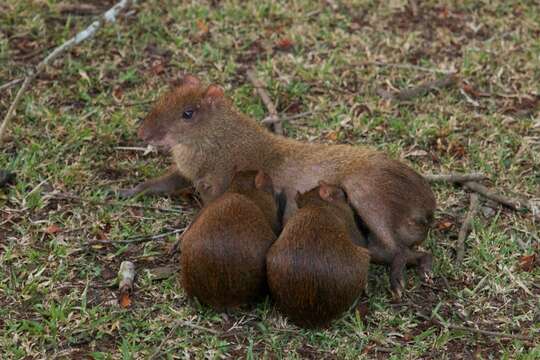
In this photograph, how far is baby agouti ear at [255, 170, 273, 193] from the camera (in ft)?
15.1

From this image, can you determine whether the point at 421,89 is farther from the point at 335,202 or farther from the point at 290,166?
the point at 335,202

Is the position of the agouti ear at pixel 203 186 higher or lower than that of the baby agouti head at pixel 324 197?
lower

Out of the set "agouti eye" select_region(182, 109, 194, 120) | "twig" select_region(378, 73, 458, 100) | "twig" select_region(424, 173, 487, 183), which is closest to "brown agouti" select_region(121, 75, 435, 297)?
"agouti eye" select_region(182, 109, 194, 120)

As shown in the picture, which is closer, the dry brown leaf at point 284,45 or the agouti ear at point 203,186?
the agouti ear at point 203,186

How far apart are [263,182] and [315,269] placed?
81 cm

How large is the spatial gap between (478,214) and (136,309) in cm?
232

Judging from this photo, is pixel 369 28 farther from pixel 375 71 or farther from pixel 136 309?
pixel 136 309

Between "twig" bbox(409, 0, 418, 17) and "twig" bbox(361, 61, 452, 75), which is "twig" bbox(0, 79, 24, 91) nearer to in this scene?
"twig" bbox(361, 61, 452, 75)

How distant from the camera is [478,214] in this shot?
532 centimetres

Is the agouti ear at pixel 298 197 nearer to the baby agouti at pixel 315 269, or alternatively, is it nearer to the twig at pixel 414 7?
the baby agouti at pixel 315 269

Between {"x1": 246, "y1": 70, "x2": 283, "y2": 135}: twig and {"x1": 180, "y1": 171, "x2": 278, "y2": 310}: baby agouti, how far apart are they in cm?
176

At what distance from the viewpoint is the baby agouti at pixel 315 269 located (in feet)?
13.2

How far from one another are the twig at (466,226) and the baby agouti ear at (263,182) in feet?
4.02

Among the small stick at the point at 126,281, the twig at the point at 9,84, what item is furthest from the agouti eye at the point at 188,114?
the twig at the point at 9,84
